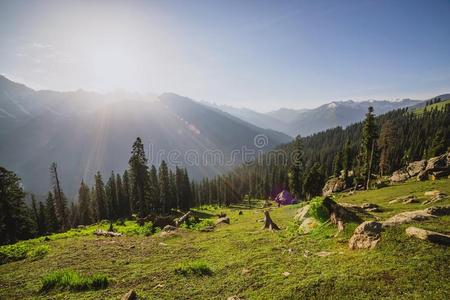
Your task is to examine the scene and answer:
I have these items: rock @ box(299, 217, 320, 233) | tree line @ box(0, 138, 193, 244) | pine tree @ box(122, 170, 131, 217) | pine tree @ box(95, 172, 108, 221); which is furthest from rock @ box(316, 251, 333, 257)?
pine tree @ box(122, 170, 131, 217)

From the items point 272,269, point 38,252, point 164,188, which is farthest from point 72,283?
point 164,188

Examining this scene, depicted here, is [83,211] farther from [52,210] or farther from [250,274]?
[250,274]

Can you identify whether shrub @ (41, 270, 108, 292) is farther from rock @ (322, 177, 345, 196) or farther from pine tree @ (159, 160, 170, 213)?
pine tree @ (159, 160, 170, 213)

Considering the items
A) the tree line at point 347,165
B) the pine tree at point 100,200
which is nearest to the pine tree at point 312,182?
→ the tree line at point 347,165

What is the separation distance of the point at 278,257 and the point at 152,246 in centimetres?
1097

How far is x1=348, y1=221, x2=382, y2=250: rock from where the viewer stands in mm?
10527

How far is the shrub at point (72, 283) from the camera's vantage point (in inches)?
412

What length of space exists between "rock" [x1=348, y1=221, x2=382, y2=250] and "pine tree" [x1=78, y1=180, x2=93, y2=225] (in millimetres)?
74324

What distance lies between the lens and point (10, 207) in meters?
37.8

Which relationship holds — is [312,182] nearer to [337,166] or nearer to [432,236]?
[337,166]

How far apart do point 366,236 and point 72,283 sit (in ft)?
46.0

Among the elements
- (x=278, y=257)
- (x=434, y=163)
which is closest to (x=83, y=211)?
(x=278, y=257)

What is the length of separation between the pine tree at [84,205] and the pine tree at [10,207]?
2870 centimetres

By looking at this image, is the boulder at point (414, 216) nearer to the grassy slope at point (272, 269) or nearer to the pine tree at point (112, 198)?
Answer: the grassy slope at point (272, 269)
